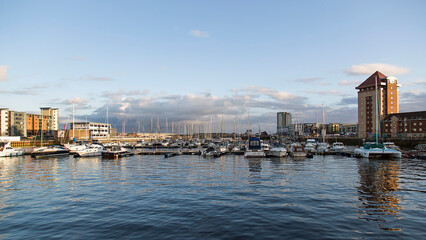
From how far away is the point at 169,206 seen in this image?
2059 cm

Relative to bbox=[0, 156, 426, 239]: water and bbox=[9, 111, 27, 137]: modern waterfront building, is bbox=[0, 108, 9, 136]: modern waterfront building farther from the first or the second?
bbox=[0, 156, 426, 239]: water

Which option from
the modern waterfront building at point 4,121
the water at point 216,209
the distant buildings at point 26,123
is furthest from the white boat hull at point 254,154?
the modern waterfront building at point 4,121

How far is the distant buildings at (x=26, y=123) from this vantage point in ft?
534

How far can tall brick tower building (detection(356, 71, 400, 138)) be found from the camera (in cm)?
13612

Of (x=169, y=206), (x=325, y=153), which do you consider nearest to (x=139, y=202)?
(x=169, y=206)

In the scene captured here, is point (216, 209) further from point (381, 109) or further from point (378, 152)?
point (381, 109)

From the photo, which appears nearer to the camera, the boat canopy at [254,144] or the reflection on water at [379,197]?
the reflection on water at [379,197]

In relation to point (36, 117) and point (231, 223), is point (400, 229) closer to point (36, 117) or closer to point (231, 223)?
point (231, 223)

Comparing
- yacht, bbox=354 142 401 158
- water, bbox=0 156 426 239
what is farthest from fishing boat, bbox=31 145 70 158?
yacht, bbox=354 142 401 158

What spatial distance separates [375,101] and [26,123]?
220482 mm

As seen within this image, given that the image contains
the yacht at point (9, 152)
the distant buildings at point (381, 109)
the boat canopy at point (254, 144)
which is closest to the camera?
the boat canopy at point (254, 144)

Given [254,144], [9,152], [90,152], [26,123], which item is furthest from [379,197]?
[26,123]

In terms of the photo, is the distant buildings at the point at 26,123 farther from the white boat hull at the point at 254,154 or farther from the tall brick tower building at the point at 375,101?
the tall brick tower building at the point at 375,101

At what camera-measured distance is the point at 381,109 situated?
136 m
